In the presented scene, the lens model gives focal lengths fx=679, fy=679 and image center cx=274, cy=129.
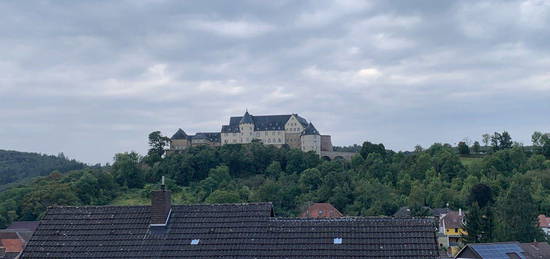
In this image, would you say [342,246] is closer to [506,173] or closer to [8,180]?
[506,173]

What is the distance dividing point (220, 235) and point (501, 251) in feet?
91.8

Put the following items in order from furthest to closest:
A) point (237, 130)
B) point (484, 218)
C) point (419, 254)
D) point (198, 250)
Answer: point (237, 130) < point (484, 218) < point (198, 250) < point (419, 254)

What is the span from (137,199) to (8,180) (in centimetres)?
10660

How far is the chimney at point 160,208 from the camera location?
89.4ft

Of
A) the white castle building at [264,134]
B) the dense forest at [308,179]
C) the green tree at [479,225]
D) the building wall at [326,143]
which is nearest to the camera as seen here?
the green tree at [479,225]

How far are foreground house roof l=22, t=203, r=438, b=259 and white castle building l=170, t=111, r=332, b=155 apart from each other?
10938 cm

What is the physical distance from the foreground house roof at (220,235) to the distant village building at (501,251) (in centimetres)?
2295

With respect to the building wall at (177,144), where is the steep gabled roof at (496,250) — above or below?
below

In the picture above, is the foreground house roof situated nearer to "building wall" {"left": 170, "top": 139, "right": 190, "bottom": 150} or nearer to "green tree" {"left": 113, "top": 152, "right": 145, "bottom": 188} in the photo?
"green tree" {"left": 113, "top": 152, "right": 145, "bottom": 188}

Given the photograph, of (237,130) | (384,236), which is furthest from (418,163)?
(384,236)

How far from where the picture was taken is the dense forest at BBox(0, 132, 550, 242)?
95500 mm

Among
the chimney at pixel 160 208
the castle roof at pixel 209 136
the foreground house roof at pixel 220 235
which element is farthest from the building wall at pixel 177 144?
the chimney at pixel 160 208

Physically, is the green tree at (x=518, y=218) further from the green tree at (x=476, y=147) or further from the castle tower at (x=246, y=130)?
the castle tower at (x=246, y=130)

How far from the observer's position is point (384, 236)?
2512 cm
